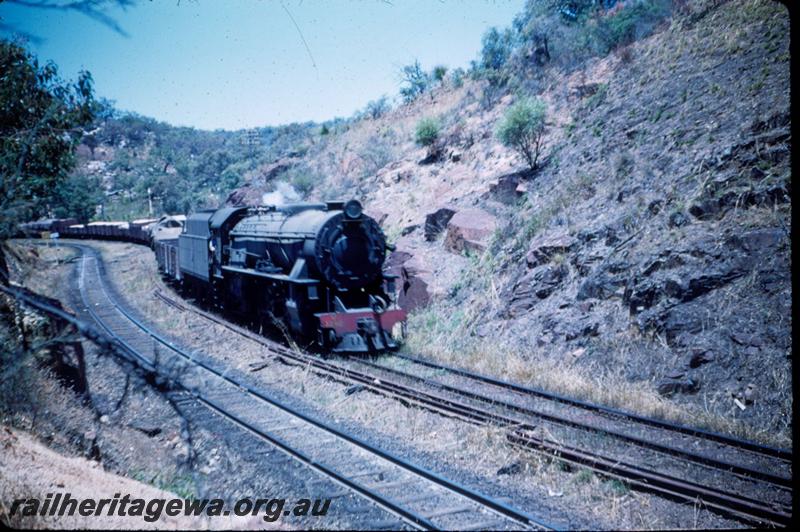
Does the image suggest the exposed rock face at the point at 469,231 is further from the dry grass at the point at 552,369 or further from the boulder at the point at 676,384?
the boulder at the point at 676,384

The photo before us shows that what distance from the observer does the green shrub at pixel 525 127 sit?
18.7 metres

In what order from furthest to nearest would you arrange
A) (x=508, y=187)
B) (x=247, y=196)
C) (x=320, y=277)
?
(x=247, y=196), (x=508, y=187), (x=320, y=277)

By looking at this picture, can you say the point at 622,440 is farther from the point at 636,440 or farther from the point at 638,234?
the point at 638,234

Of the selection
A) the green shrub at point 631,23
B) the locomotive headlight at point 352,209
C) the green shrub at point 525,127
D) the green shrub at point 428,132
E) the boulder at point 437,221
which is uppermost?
the green shrub at point 631,23

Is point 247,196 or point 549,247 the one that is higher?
point 247,196

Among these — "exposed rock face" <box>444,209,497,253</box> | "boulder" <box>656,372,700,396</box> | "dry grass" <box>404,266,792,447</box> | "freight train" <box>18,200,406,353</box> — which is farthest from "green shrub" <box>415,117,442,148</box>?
"boulder" <box>656,372,700,396</box>

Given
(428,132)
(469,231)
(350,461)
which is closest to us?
(350,461)

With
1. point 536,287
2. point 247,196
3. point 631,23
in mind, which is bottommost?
point 536,287

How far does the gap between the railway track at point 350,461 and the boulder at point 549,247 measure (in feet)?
24.9

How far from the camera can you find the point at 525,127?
61.8 ft

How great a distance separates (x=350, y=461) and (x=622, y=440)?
11.9 feet

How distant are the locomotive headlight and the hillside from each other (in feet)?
11.5

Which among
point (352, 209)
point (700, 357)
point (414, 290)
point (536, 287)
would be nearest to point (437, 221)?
point (414, 290)

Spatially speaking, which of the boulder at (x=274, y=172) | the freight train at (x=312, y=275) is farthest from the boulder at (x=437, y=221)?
the boulder at (x=274, y=172)
